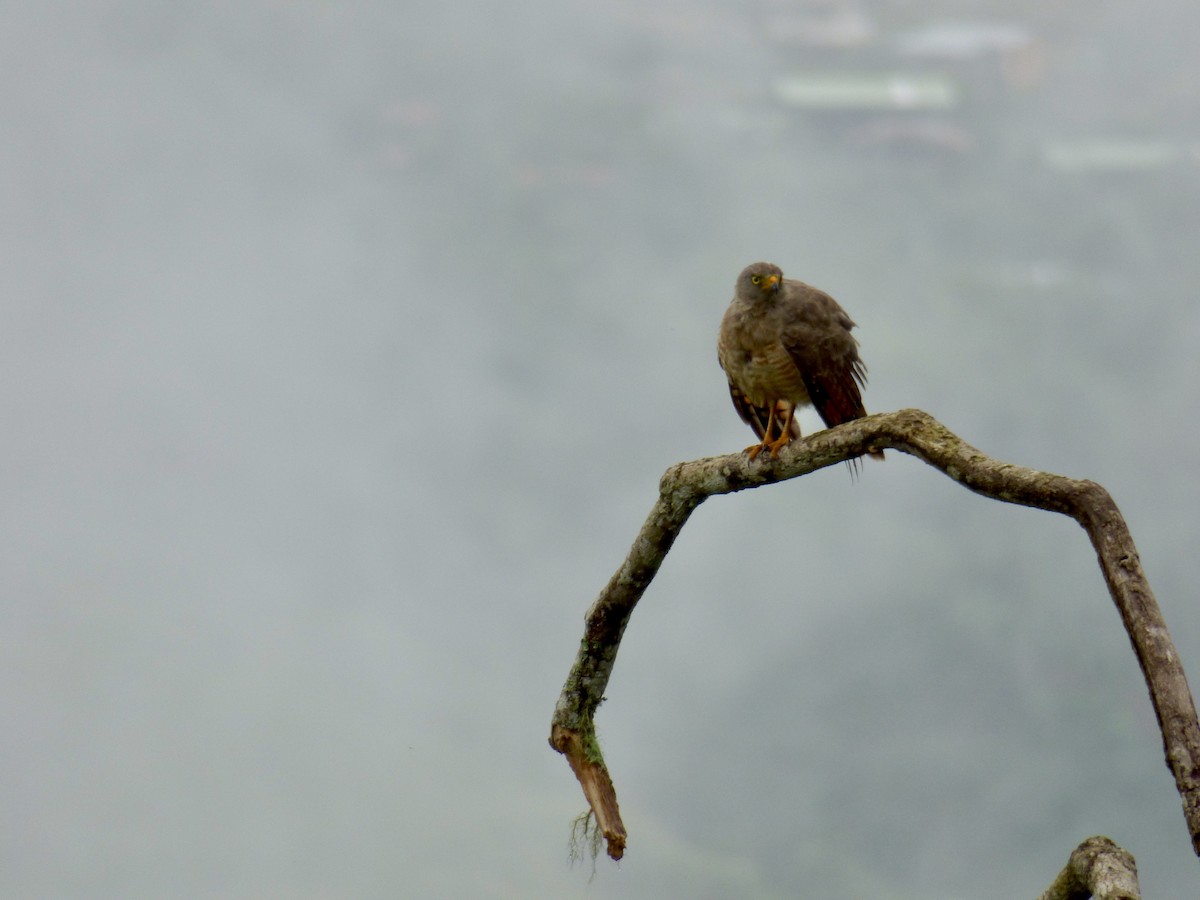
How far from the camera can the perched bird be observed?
4.40 m

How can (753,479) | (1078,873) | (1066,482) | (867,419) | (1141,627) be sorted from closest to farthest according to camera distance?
1. (1141,627)
2. (1066,482)
3. (1078,873)
4. (867,419)
5. (753,479)

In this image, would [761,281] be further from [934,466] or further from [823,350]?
[934,466]

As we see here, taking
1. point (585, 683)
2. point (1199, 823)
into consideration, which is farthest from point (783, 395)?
point (1199, 823)

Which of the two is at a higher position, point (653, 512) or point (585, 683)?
point (653, 512)

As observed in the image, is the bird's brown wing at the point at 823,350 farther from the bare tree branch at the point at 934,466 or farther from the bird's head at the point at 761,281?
the bare tree branch at the point at 934,466

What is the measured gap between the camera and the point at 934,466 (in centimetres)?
331

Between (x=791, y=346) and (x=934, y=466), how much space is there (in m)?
1.21

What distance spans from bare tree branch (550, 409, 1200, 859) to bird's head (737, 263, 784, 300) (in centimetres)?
73

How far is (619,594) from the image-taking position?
4.48 meters

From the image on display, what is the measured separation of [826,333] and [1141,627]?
214 centimetres

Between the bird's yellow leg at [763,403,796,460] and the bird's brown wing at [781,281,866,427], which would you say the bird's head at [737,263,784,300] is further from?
the bird's yellow leg at [763,403,796,460]

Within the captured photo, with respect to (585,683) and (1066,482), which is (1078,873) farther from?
(585,683)

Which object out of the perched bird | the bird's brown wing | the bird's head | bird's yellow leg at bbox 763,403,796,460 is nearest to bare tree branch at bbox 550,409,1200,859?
bird's yellow leg at bbox 763,403,796,460

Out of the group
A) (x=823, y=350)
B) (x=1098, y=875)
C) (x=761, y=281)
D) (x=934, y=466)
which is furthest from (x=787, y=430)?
(x=1098, y=875)
